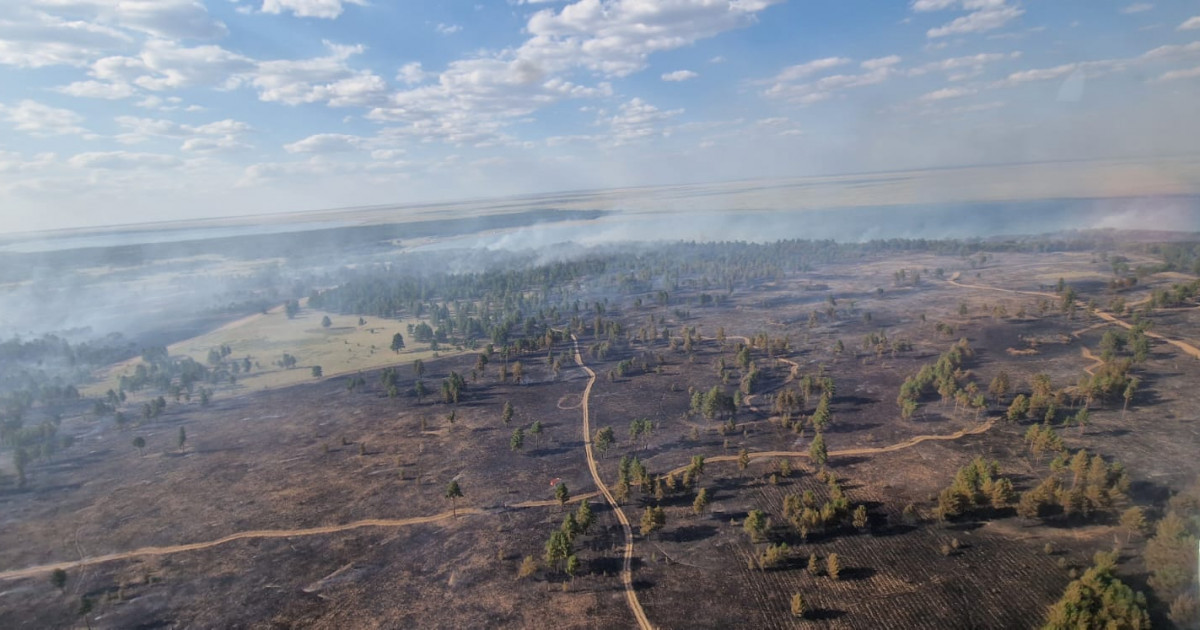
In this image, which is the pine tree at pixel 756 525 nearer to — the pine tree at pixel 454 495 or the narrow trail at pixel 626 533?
the narrow trail at pixel 626 533

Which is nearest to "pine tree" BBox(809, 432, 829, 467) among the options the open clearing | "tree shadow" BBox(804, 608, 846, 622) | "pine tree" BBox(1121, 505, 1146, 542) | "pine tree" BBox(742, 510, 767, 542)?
the open clearing

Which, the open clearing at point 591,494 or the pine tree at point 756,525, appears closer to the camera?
the open clearing at point 591,494

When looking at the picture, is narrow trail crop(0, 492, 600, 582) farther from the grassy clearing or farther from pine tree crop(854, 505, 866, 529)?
the grassy clearing

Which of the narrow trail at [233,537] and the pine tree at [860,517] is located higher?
the pine tree at [860,517]

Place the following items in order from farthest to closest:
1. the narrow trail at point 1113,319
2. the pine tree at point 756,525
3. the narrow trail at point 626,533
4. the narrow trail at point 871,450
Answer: the narrow trail at point 1113,319 < the narrow trail at point 871,450 < the pine tree at point 756,525 < the narrow trail at point 626,533

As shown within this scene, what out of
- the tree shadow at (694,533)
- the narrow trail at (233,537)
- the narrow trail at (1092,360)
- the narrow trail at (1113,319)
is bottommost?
the narrow trail at (233,537)

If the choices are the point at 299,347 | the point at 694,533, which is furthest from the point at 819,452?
the point at 299,347

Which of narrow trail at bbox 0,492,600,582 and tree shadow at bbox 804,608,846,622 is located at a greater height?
narrow trail at bbox 0,492,600,582

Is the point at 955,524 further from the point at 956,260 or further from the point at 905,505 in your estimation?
the point at 956,260

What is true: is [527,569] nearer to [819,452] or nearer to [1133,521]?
[819,452]

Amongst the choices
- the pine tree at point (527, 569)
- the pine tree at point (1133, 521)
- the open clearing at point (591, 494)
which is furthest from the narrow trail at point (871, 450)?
the pine tree at point (527, 569)

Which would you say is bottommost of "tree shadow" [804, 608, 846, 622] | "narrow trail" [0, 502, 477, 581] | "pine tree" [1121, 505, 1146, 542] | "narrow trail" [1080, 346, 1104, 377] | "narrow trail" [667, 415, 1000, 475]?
"tree shadow" [804, 608, 846, 622]
